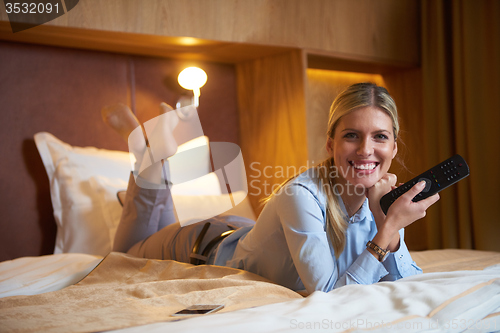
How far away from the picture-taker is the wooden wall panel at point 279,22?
2.00 meters

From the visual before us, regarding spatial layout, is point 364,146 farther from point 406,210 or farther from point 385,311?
point 385,311

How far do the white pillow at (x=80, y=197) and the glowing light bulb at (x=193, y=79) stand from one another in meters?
0.72

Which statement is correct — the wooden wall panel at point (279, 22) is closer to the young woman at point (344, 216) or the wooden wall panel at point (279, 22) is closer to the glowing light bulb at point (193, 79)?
the glowing light bulb at point (193, 79)

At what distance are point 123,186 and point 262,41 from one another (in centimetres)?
106

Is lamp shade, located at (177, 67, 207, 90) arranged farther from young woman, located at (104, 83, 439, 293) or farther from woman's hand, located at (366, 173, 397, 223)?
woman's hand, located at (366, 173, 397, 223)

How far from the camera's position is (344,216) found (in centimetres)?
132

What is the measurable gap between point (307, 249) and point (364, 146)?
1.12 feet

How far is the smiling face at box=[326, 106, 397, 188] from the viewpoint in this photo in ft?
4.17

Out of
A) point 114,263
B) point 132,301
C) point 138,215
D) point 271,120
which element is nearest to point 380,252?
point 132,301

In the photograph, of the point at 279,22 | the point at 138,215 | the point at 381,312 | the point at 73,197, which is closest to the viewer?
the point at 381,312

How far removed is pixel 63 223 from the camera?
2088 mm

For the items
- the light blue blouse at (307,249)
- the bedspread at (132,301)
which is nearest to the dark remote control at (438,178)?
the light blue blouse at (307,249)

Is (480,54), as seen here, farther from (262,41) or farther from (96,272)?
(96,272)

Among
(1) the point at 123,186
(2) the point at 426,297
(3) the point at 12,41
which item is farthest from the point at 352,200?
(3) the point at 12,41
